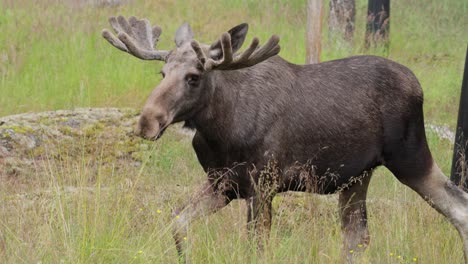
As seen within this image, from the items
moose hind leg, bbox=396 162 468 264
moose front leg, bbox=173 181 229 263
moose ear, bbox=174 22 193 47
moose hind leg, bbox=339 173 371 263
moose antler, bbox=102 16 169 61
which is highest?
moose ear, bbox=174 22 193 47

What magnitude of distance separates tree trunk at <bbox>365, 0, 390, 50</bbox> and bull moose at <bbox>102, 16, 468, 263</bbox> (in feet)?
24.3

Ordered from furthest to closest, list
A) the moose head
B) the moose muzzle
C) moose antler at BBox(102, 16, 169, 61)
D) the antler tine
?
moose antler at BBox(102, 16, 169, 61) < the antler tine < the moose head < the moose muzzle

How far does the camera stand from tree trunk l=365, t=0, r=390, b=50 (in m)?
15.0

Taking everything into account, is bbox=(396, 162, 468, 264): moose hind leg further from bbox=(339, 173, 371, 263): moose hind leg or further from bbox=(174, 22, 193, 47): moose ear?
bbox=(174, 22, 193, 47): moose ear

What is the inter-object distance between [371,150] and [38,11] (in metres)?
9.18

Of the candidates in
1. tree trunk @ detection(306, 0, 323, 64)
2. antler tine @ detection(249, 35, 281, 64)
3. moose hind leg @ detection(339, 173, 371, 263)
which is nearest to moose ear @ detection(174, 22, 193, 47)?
antler tine @ detection(249, 35, 281, 64)

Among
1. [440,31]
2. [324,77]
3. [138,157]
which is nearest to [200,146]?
[324,77]

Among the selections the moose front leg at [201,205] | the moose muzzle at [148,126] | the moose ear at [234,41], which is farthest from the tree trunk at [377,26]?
the moose muzzle at [148,126]

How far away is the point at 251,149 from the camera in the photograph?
6.57 m

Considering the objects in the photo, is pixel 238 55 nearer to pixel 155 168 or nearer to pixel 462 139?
pixel 462 139

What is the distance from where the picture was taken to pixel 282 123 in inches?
266

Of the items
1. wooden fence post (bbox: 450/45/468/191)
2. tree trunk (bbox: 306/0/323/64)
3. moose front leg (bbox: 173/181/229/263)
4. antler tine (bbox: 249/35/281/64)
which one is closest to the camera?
antler tine (bbox: 249/35/281/64)

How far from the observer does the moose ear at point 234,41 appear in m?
6.59

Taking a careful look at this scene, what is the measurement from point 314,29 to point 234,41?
506 cm
